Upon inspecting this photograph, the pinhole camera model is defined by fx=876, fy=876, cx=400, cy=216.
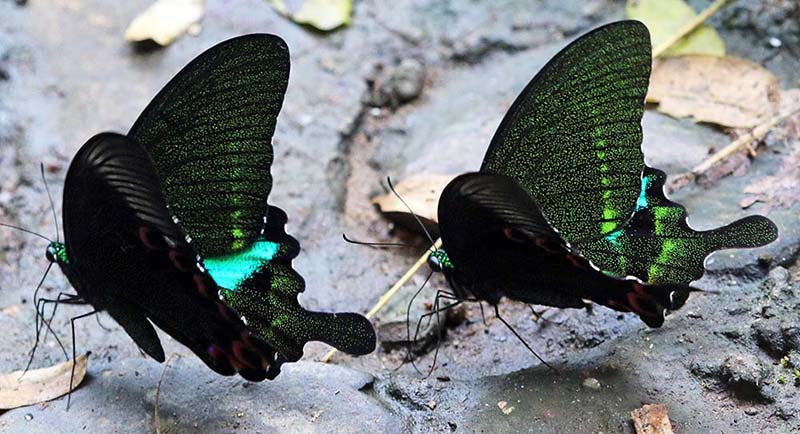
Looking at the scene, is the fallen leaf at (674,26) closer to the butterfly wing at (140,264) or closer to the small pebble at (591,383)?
the small pebble at (591,383)

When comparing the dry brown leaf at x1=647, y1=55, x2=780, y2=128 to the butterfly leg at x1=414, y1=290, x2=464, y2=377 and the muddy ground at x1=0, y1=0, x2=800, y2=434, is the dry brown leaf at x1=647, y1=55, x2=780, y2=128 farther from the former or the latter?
the butterfly leg at x1=414, y1=290, x2=464, y2=377

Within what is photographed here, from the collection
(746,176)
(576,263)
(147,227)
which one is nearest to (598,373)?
(576,263)

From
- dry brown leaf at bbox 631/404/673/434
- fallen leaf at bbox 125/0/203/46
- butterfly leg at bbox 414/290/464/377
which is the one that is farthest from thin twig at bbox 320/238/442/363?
fallen leaf at bbox 125/0/203/46

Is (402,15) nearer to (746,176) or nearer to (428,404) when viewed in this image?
(746,176)

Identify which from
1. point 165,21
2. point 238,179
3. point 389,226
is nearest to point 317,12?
point 165,21

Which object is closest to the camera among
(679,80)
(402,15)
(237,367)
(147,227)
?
(147,227)

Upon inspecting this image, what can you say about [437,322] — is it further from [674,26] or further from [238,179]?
[674,26]
